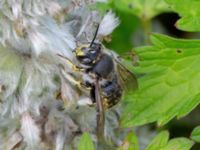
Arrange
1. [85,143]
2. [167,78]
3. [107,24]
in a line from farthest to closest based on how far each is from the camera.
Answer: [167,78]
[107,24]
[85,143]

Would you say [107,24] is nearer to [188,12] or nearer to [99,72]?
[99,72]

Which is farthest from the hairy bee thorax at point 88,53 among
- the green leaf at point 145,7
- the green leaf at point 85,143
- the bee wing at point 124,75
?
the green leaf at point 145,7

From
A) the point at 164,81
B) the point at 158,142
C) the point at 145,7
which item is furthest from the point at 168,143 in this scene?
the point at 145,7

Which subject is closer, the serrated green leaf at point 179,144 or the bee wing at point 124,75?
the bee wing at point 124,75

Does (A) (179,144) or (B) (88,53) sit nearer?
(B) (88,53)

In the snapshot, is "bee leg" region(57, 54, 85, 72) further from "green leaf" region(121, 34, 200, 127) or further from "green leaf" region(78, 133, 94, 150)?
"green leaf" region(121, 34, 200, 127)

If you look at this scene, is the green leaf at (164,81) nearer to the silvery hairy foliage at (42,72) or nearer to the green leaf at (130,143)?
the green leaf at (130,143)

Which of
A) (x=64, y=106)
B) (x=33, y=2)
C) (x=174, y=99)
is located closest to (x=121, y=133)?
(x=174, y=99)
